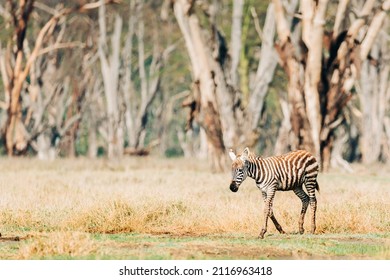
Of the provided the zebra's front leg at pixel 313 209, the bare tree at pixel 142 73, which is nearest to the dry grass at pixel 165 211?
the zebra's front leg at pixel 313 209

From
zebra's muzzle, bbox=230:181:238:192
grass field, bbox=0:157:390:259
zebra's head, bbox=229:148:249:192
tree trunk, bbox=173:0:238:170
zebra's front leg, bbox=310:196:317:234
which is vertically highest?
tree trunk, bbox=173:0:238:170

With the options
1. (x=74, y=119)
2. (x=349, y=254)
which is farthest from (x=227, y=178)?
(x=74, y=119)

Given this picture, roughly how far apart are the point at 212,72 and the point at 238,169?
17.4 metres

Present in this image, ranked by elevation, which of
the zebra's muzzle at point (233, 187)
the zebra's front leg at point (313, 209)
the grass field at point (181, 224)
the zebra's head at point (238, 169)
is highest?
the zebra's head at point (238, 169)

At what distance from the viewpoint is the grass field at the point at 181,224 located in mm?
13633

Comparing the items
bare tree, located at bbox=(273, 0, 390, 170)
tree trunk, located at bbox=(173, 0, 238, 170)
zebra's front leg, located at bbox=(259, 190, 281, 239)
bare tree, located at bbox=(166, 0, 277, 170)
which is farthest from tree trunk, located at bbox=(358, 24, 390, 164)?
zebra's front leg, located at bbox=(259, 190, 281, 239)

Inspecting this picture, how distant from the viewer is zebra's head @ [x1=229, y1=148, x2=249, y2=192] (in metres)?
14.7

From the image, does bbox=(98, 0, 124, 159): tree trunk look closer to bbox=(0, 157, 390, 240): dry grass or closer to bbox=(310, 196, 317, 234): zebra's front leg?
bbox=(0, 157, 390, 240): dry grass

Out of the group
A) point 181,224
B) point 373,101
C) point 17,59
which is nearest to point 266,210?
point 181,224

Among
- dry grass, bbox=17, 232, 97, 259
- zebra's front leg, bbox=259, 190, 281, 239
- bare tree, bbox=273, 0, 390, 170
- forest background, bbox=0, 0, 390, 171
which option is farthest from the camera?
forest background, bbox=0, 0, 390, 171

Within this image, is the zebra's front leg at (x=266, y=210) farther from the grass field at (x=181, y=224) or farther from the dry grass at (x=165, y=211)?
the dry grass at (x=165, y=211)

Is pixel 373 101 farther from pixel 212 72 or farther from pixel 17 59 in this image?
pixel 17 59

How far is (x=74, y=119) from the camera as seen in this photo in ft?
156
